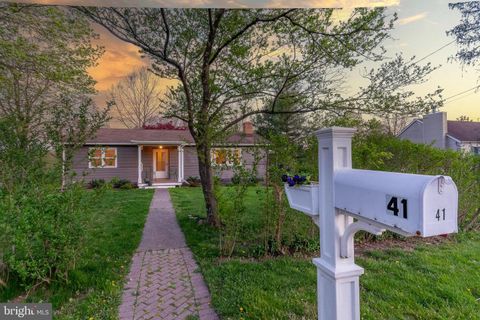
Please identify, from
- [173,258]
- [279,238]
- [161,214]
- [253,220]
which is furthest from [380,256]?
[161,214]

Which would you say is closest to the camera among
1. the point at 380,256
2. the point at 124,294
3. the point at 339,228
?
the point at 339,228

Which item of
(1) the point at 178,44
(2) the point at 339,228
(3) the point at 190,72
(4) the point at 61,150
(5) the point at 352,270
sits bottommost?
(5) the point at 352,270

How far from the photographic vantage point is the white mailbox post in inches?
32.5

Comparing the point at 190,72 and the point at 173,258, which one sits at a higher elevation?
the point at 190,72

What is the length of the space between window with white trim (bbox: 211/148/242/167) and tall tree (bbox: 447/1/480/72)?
3907 millimetres

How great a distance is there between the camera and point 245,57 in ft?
15.5

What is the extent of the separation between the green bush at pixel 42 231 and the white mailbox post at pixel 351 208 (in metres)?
2.46

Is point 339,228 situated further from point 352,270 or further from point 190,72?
point 190,72

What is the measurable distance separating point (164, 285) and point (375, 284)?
2.20 meters

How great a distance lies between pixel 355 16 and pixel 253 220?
142 inches

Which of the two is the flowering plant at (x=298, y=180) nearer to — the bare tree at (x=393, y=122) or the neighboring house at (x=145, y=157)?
the bare tree at (x=393, y=122)

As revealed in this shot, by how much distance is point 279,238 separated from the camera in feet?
12.4

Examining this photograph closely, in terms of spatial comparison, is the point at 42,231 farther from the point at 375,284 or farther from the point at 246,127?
the point at 246,127

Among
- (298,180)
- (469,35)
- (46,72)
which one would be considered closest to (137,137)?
(46,72)
